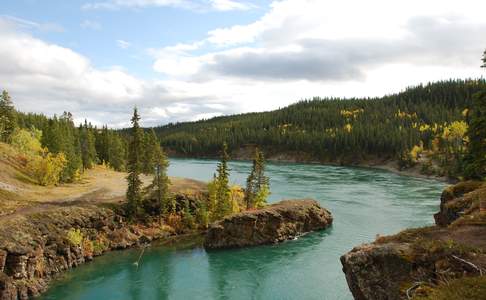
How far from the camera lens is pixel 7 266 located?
44406 mm

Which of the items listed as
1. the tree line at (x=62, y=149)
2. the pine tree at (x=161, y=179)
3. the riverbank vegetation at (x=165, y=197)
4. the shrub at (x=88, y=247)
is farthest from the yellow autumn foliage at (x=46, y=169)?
the shrub at (x=88, y=247)

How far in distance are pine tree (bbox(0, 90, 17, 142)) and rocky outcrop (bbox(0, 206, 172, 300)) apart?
4802 cm

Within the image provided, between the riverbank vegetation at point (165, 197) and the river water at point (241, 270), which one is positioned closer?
the river water at point (241, 270)

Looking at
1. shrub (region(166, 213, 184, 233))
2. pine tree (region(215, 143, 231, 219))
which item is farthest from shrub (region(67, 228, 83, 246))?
pine tree (region(215, 143, 231, 219))

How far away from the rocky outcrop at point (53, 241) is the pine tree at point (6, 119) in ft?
158

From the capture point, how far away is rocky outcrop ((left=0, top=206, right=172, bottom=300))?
145 feet

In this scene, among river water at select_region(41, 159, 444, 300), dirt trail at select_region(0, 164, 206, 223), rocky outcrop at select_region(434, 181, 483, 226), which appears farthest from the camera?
dirt trail at select_region(0, 164, 206, 223)

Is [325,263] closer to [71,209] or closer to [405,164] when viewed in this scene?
[71,209]

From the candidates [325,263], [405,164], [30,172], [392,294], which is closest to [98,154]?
[30,172]

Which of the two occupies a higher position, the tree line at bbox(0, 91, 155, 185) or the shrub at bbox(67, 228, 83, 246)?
the tree line at bbox(0, 91, 155, 185)

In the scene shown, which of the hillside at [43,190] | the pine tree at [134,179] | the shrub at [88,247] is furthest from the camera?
the pine tree at [134,179]

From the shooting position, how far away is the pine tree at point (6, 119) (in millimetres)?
96900

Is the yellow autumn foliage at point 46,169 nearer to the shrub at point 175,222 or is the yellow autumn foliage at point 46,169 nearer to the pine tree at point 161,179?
the pine tree at point 161,179

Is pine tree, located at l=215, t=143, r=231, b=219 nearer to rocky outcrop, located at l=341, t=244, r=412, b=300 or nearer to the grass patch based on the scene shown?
rocky outcrop, located at l=341, t=244, r=412, b=300
